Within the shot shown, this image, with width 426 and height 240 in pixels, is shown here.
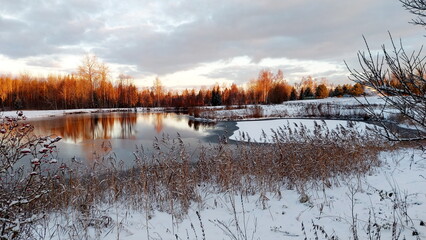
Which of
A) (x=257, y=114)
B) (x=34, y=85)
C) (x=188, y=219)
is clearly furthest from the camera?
(x=34, y=85)

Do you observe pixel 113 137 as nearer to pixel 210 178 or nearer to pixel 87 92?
pixel 210 178

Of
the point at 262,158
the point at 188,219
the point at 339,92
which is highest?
the point at 339,92


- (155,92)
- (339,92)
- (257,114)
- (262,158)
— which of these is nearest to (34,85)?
(155,92)

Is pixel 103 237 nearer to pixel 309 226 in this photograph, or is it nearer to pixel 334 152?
pixel 309 226

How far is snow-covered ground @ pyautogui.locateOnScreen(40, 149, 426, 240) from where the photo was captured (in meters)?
3.14

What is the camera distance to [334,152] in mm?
5992

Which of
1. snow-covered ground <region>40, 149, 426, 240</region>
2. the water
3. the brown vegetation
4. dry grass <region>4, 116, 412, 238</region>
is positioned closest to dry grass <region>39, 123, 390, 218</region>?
dry grass <region>4, 116, 412, 238</region>

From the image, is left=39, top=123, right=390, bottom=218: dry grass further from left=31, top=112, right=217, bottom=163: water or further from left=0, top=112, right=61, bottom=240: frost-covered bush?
left=31, top=112, right=217, bottom=163: water

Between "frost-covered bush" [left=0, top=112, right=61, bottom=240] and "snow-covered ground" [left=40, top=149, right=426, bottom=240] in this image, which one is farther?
"snow-covered ground" [left=40, top=149, right=426, bottom=240]

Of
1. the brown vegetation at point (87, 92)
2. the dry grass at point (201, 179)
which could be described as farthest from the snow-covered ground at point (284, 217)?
the brown vegetation at point (87, 92)

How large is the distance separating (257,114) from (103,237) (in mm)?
26213

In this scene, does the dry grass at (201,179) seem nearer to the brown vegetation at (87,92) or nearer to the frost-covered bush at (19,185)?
the frost-covered bush at (19,185)

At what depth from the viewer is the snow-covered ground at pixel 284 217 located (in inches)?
124

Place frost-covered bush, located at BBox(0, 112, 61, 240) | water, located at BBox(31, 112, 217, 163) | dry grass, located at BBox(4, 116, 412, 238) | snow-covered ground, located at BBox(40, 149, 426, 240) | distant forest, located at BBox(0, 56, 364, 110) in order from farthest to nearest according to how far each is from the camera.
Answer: distant forest, located at BBox(0, 56, 364, 110), water, located at BBox(31, 112, 217, 163), dry grass, located at BBox(4, 116, 412, 238), snow-covered ground, located at BBox(40, 149, 426, 240), frost-covered bush, located at BBox(0, 112, 61, 240)
